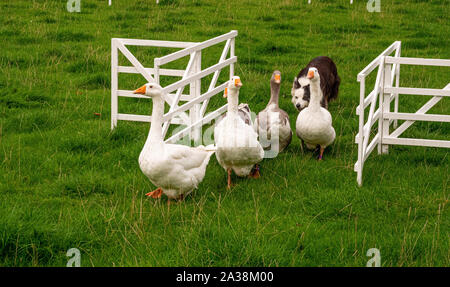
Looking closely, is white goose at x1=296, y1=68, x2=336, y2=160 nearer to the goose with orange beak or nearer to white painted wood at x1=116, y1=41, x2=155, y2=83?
the goose with orange beak

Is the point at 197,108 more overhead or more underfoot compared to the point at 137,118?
more overhead

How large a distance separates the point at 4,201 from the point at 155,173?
154 cm

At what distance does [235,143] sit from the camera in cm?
691

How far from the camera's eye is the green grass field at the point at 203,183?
5367 millimetres

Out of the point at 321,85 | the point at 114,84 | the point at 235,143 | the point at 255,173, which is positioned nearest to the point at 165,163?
the point at 235,143

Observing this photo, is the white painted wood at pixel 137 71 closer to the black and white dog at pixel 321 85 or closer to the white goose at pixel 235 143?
the black and white dog at pixel 321 85

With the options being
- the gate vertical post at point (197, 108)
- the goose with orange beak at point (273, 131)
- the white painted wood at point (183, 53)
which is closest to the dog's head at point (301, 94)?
the white painted wood at point (183, 53)

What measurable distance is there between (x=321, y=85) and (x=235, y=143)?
129 inches

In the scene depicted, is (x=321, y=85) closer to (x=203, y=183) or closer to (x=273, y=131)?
(x=273, y=131)

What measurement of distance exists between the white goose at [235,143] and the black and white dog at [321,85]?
2.66 metres

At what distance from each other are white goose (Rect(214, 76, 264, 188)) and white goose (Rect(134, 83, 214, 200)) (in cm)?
41

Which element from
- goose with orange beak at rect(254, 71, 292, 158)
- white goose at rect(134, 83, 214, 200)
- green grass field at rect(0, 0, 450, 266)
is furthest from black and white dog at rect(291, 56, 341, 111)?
white goose at rect(134, 83, 214, 200)

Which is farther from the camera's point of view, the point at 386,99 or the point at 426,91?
the point at 386,99

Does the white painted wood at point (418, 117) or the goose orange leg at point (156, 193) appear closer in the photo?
the goose orange leg at point (156, 193)
